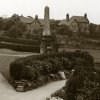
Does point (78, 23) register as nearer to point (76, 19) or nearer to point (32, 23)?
point (76, 19)

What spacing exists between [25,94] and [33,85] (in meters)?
2.29

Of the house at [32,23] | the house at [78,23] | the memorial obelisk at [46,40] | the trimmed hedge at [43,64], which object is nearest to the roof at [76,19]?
the house at [78,23]

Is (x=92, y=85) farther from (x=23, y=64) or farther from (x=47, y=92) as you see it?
(x=23, y=64)

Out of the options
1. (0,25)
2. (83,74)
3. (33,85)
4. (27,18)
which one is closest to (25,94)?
(33,85)

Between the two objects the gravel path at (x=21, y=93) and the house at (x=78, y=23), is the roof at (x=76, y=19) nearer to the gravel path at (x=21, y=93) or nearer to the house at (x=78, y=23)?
the house at (x=78, y=23)

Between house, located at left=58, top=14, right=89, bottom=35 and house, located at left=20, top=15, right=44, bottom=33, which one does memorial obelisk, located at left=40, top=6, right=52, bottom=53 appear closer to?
house, located at left=20, top=15, right=44, bottom=33

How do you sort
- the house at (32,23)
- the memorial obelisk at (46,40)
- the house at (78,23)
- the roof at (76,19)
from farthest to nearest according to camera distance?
1. the roof at (76,19)
2. the house at (78,23)
3. the house at (32,23)
4. the memorial obelisk at (46,40)

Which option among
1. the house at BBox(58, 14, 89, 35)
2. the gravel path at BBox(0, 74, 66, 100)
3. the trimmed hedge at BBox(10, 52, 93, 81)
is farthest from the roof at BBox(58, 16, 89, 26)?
the gravel path at BBox(0, 74, 66, 100)

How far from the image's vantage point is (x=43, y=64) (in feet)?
81.7

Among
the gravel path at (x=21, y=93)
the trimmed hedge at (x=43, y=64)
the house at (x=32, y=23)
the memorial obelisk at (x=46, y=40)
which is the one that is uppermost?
the house at (x=32, y=23)

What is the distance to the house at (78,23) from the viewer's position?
8056cm

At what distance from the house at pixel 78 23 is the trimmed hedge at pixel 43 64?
48.5m

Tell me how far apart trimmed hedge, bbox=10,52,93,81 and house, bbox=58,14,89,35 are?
48463mm

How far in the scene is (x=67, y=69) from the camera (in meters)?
29.2
